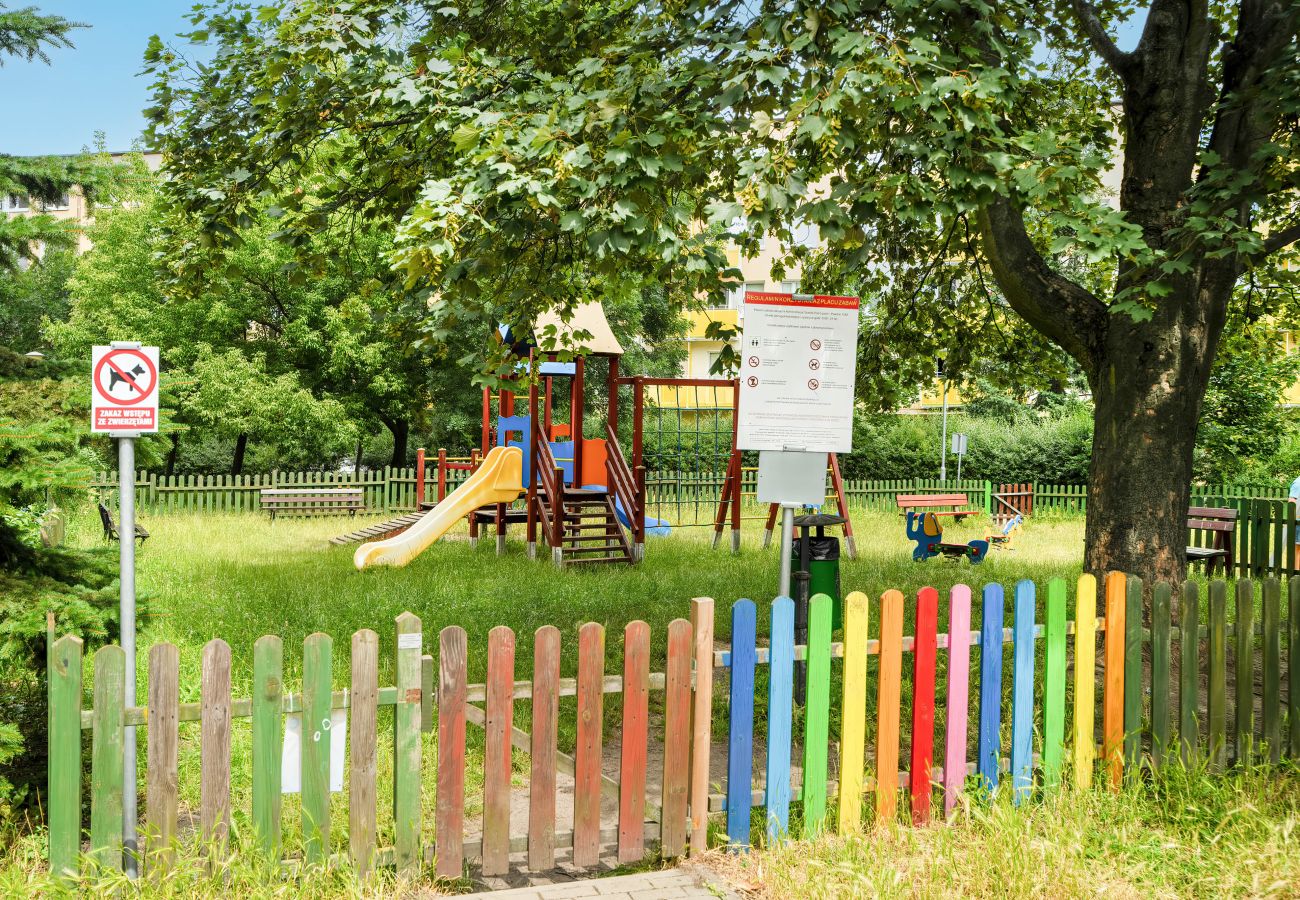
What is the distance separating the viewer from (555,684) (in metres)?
4.24

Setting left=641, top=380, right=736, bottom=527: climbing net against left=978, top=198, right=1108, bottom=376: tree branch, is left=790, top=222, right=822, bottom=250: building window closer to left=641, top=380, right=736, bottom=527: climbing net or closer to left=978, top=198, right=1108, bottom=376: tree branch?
left=978, top=198, right=1108, bottom=376: tree branch

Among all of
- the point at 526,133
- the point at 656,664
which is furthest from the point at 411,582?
the point at 526,133

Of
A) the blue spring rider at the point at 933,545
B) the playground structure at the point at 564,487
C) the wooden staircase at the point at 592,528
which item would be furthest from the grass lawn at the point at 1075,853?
the blue spring rider at the point at 933,545

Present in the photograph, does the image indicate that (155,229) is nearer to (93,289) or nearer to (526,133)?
(93,289)

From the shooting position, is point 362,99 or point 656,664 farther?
→ point 656,664

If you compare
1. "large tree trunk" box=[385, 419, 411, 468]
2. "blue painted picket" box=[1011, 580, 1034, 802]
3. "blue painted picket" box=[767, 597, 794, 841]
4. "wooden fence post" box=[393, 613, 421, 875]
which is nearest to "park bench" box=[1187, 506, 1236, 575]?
"blue painted picket" box=[1011, 580, 1034, 802]

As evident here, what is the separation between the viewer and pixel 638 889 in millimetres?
4180

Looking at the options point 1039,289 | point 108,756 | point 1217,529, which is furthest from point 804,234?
point 108,756

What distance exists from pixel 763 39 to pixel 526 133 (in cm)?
146

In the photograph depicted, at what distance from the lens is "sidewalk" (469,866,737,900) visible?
4.10 m

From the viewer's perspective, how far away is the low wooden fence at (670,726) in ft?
12.5

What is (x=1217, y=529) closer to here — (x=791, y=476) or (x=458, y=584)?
(x=458, y=584)

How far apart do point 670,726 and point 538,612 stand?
19.9 feet

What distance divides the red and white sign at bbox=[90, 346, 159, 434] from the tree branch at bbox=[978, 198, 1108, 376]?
6.28 m
